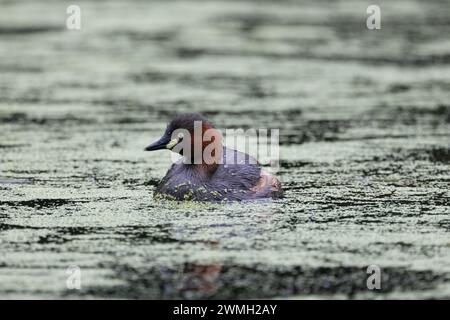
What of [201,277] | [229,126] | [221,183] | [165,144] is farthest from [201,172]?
[229,126]

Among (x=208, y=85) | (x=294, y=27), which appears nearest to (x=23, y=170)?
(x=208, y=85)

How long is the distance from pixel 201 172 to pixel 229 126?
136 inches

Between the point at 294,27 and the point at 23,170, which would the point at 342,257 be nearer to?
the point at 23,170

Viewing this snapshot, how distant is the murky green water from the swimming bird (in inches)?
5.8

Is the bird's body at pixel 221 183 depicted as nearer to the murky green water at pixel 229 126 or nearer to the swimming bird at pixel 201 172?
the swimming bird at pixel 201 172

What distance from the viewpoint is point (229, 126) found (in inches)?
504

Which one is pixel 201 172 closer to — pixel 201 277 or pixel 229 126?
pixel 201 277

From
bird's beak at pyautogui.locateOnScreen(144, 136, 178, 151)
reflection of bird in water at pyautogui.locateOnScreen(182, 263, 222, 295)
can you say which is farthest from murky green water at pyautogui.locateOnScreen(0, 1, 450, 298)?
bird's beak at pyautogui.locateOnScreen(144, 136, 178, 151)

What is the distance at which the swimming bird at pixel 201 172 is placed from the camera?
30.5ft

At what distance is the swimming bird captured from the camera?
30.5 feet

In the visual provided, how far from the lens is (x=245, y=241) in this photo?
26.8 feet

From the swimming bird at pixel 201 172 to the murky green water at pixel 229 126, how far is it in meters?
0.15

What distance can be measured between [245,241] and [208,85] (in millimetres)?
7701
